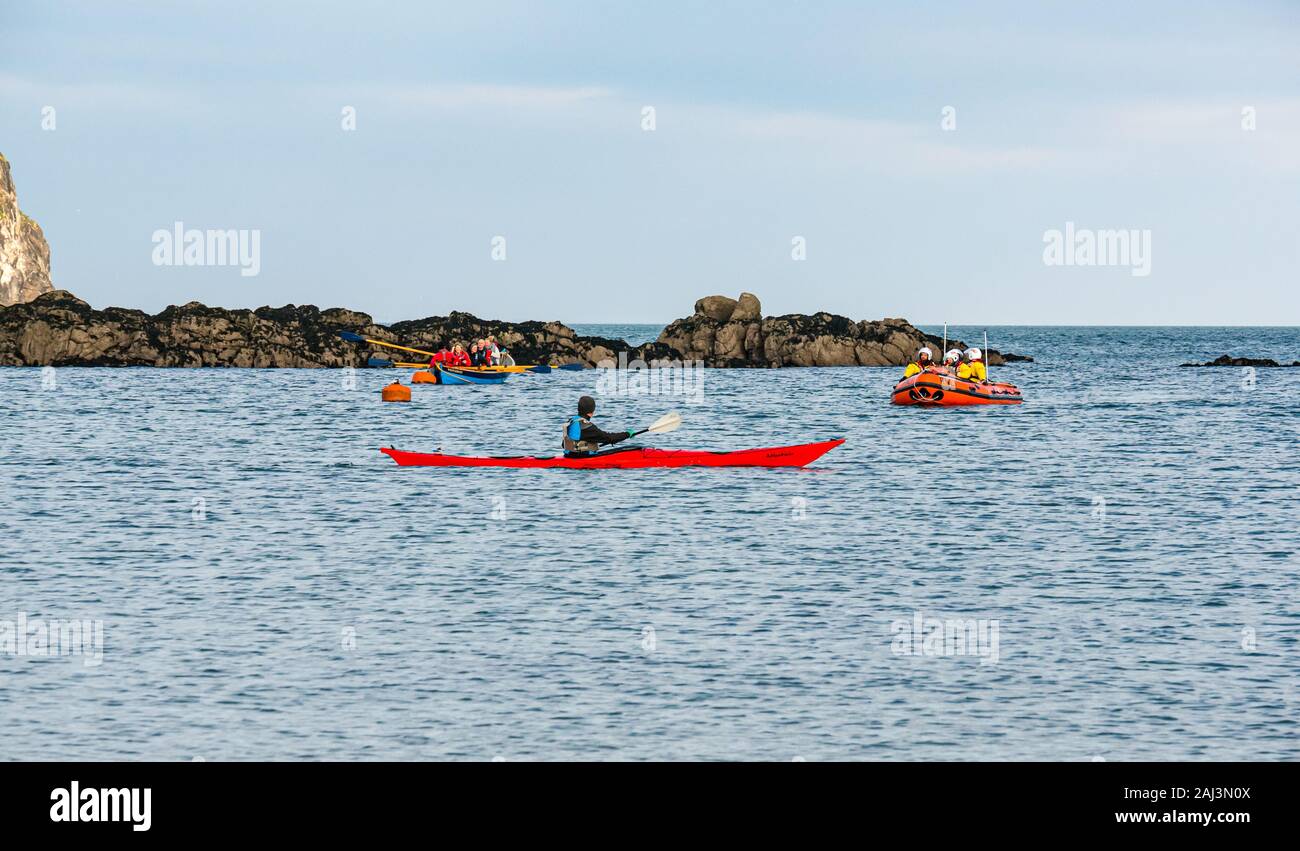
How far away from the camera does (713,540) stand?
27.5 m

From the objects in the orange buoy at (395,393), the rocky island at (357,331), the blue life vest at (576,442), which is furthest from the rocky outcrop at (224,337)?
the blue life vest at (576,442)

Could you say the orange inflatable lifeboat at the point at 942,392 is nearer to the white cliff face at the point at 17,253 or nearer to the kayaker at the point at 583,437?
the kayaker at the point at 583,437

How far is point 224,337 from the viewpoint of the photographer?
128125 millimetres

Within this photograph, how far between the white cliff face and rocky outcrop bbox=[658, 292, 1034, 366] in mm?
90686

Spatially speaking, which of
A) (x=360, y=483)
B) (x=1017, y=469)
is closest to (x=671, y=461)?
(x=360, y=483)

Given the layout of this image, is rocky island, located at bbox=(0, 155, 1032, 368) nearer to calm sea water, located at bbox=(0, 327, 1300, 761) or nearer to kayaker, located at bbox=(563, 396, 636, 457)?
calm sea water, located at bbox=(0, 327, 1300, 761)

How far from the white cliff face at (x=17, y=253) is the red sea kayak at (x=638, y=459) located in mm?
157712

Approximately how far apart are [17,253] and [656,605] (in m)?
185

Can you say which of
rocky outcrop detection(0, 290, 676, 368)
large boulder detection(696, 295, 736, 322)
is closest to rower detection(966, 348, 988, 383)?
rocky outcrop detection(0, 290, 676, 368)

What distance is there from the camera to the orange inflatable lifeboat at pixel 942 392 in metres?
65.4

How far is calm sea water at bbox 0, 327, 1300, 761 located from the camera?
569 inches
